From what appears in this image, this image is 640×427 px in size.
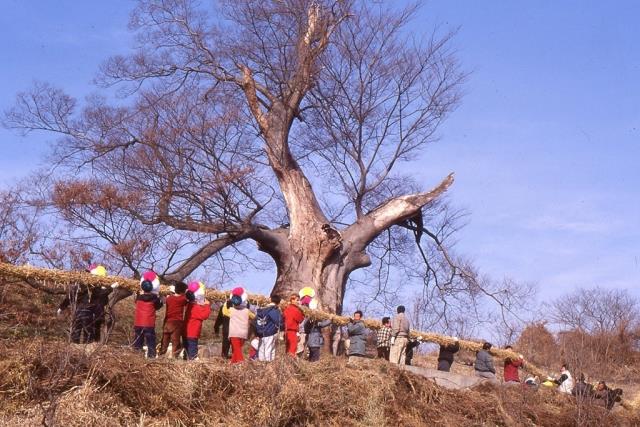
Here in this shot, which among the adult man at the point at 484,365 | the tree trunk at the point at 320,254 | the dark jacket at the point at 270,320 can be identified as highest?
the tree trunk at the point at 320,254

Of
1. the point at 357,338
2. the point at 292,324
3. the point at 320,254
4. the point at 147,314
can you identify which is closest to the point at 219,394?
the point at 147,314

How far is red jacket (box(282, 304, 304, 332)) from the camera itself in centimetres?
1616

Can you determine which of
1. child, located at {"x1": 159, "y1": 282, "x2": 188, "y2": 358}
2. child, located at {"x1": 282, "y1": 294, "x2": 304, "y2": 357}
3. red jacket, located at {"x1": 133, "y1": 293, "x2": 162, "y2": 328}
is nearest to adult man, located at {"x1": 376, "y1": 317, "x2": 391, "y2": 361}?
child, located at {"x1": 282, "y1": 294, "x2": 304, "y2": 357}

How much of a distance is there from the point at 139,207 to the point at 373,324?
657 centimetres

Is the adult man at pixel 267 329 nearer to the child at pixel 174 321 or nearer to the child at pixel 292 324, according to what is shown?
the child at pixel 292 324

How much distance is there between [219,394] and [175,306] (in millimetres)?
3131

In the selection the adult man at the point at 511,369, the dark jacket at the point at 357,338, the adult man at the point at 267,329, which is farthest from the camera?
the adult man at the point at 511,369

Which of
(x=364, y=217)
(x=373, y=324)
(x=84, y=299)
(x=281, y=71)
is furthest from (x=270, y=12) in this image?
(x=84, y=299)

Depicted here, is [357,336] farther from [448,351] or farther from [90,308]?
[90,308]

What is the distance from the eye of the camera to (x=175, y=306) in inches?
591

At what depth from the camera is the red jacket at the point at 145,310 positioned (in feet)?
46.9

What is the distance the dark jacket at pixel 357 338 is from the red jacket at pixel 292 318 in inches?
61.6

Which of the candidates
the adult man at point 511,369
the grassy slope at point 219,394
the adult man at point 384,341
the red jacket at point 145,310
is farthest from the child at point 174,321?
the adult man at point 511,369

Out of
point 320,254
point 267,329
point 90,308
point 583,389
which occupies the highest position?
point 320,254
